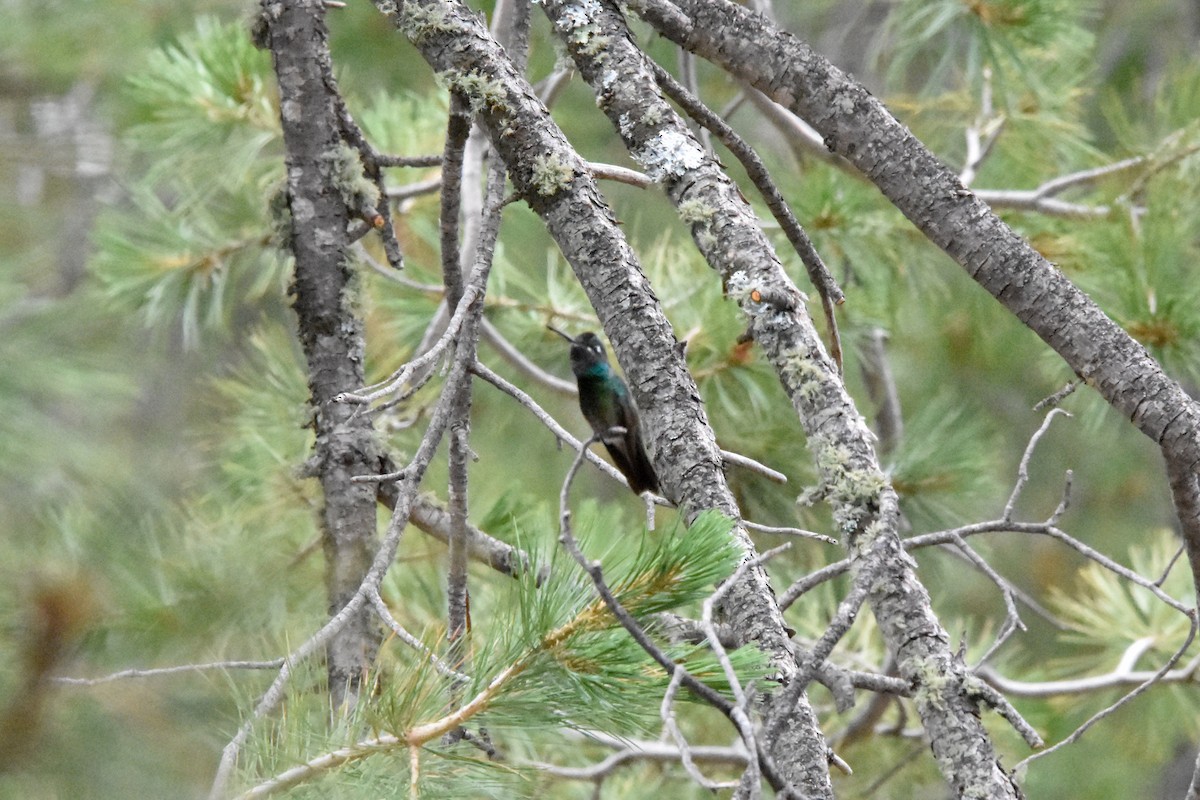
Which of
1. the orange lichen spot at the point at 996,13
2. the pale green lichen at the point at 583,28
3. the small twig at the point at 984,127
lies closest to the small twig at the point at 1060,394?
the pale green lichen at the point at 583,28

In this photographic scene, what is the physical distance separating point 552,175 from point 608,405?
84cm

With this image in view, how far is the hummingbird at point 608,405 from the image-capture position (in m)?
1.91

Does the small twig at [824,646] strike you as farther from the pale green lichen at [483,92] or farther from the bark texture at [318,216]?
the bark texture at [318,216]

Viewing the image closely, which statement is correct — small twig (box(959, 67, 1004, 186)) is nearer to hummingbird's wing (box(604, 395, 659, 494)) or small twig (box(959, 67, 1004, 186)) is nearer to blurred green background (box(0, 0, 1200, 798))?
blurred green background (box(0, 0, 1200, 798))

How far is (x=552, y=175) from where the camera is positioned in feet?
3.77

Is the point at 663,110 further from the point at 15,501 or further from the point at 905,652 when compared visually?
the point at 15,501

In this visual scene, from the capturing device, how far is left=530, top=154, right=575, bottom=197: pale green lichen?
1.15 m

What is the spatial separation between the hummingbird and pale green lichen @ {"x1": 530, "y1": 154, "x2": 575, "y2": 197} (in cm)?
78

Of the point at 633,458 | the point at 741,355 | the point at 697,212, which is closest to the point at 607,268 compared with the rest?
the point at 697,212

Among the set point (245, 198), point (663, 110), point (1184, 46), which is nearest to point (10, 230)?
point (663, 110)

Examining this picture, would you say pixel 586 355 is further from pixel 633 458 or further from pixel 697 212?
pixel 697 212

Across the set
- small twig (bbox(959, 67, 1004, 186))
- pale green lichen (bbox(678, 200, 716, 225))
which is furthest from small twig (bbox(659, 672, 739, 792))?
small twig (bbox(959, 67, 1004, 186))

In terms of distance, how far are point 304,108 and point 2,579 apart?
3.32ft

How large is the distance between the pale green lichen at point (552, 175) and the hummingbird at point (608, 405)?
78cm
